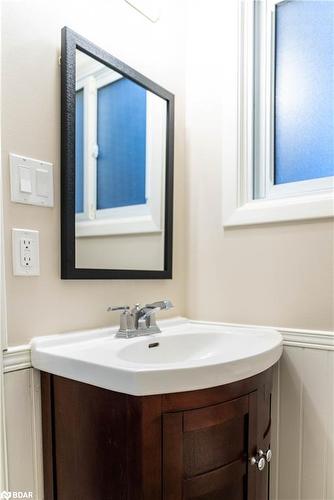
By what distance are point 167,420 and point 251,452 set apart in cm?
30

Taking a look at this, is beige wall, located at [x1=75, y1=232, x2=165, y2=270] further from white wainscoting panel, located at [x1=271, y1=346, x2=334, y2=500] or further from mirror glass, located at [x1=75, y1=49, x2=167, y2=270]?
white wainscoting panel, located at [x1=271, y1=346, x2=334, y2=500]

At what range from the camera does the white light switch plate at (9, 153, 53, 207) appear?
842 millimetres

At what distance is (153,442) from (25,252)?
54 cm

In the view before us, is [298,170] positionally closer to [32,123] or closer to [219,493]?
[32,123]

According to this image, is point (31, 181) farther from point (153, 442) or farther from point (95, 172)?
point (153, 442)

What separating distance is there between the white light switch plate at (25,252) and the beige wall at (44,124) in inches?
0.6

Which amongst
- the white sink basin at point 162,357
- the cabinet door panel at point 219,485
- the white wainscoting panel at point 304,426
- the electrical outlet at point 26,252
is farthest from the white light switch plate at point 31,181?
the white wainscoting panel at point 304,426

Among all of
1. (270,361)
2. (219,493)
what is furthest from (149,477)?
(270,361)

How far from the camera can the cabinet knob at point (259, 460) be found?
84 centimetres

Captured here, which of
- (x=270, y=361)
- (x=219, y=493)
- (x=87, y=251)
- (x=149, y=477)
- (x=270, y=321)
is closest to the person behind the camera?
(x=149, y=477)

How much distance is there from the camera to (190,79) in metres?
1.42

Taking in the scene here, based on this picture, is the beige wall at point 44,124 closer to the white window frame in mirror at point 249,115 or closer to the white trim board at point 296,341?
the white trim board at point 296,341

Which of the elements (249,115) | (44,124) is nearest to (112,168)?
(44,124)

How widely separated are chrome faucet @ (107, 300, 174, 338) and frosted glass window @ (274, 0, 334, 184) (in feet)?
2.12
